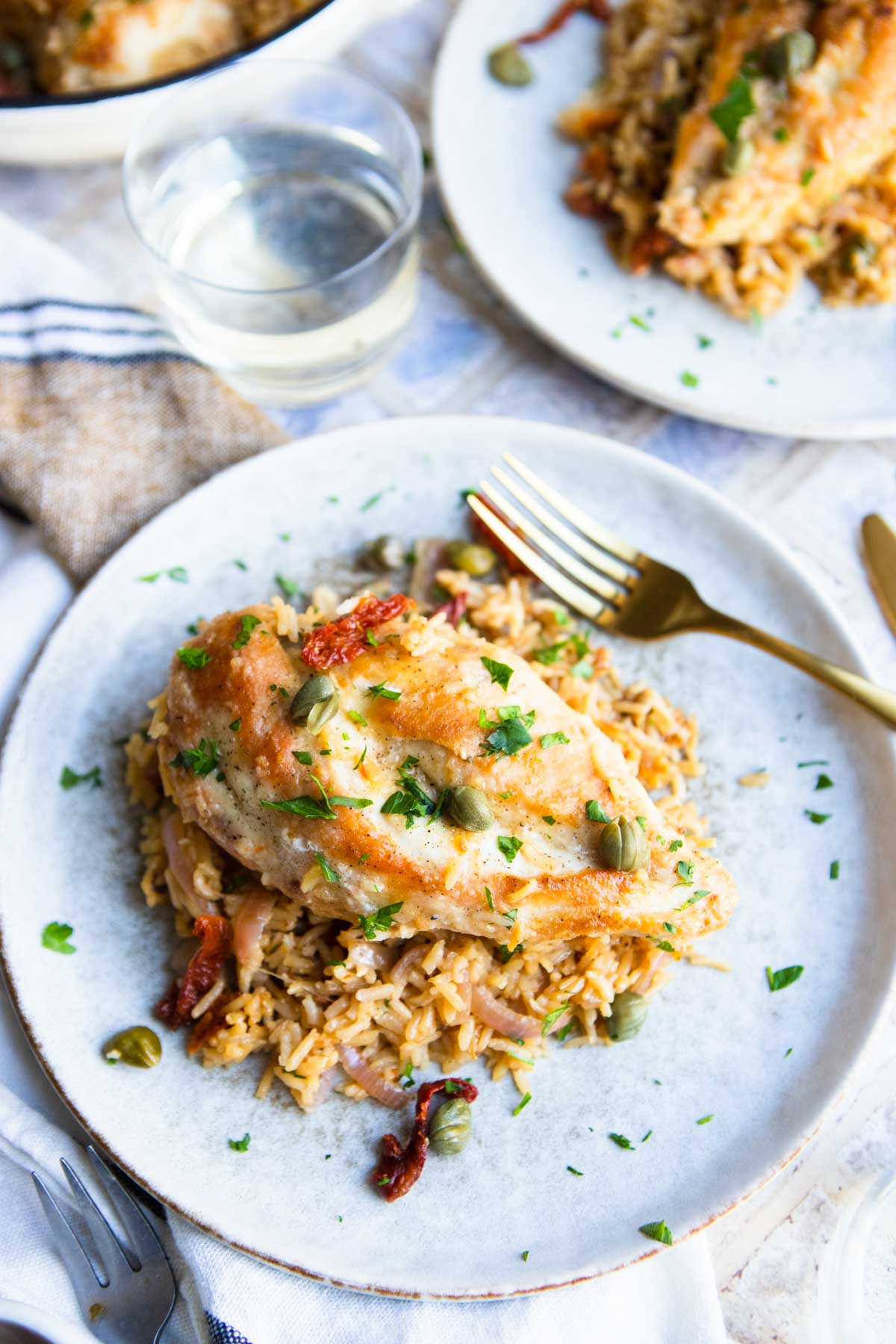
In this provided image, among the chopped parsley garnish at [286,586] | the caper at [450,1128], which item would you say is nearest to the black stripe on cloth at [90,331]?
the chopped parsley garnish at [286,586]

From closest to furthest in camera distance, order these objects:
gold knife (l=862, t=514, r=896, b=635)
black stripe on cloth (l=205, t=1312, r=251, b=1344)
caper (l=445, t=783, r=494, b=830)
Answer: caper (l=445, t=783, r=494, b=830) < black stripe on cloth (l=205, t=1312, r=251, b=1344) < gold knife (l=862, t=514, r=896, b=635)

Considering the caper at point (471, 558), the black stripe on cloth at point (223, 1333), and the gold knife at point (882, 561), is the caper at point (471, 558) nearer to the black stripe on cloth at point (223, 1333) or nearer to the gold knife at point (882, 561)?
the gold knife at point (882, 561)

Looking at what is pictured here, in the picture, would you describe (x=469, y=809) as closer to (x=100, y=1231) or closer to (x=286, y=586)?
(x=286, y=586)

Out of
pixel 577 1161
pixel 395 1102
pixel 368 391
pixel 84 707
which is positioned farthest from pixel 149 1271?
pixel 368 391

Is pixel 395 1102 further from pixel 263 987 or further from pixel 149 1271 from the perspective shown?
pixel 149 1271

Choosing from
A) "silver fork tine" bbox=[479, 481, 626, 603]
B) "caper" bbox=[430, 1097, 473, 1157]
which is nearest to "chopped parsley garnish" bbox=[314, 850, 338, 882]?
"caper" bbox=[430, 1097, 473, 1157]

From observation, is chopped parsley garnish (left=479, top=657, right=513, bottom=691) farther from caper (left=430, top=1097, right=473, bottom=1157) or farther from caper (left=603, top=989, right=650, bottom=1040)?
caper (left=430, top=1097, right=473, bottom=1157)

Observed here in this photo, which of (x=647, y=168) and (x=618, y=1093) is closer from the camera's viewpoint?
(x=618, y=1093)
